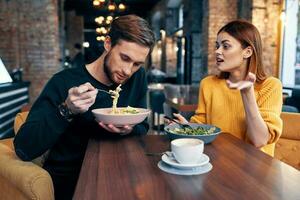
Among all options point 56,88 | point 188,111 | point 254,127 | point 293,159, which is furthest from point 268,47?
point 56,88

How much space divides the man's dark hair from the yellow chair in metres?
0.94

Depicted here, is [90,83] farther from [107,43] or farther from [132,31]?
[132,31]

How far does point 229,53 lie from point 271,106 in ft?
1.14

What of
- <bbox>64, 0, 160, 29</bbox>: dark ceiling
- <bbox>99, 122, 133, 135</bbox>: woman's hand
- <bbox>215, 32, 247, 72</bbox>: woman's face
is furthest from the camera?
<bbox>64, 0, 160, 29</bbox>: dark ceiling

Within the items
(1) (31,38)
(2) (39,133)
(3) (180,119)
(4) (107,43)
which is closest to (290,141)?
(3) (180,119)


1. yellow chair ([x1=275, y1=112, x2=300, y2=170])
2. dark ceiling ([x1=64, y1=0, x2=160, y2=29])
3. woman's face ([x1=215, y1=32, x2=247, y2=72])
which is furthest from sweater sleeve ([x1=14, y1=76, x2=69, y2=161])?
dark ceiling ([x1=64, y1=0, x2=160, y2=29])

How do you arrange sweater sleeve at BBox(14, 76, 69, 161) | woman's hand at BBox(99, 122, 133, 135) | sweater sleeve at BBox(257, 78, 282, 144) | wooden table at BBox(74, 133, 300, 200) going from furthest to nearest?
sweater sleeve at BBox(257, 78, 282, 144)
woman's hand at BBox(99, 122, 133, 135)
sweater sleeve at BBox(14, 76, 69, 161)
wooden table at BBox(74, 133, 300, 200)

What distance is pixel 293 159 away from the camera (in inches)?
73.0

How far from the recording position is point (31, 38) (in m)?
5.60

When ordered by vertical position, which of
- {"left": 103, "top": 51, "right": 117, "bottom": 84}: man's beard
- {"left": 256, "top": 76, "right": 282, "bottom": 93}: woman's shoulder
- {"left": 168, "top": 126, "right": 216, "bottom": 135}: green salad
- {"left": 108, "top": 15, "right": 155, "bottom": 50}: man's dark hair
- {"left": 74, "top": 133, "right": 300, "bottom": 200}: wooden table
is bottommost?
{"left": 74, "top": 133, "right": 300, "bottom": 200}: wooden table

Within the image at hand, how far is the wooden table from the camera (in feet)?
2.69

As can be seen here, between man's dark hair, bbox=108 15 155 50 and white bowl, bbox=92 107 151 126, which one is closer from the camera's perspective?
white bowl, bbox=92 107 151 126

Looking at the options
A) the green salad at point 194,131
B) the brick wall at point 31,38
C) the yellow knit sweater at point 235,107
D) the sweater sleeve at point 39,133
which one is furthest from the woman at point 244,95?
the brick wall at point 31,38

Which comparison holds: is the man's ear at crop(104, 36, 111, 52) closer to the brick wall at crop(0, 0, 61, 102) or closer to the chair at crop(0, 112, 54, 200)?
the chair at crop(0, 112, 54, 200)
